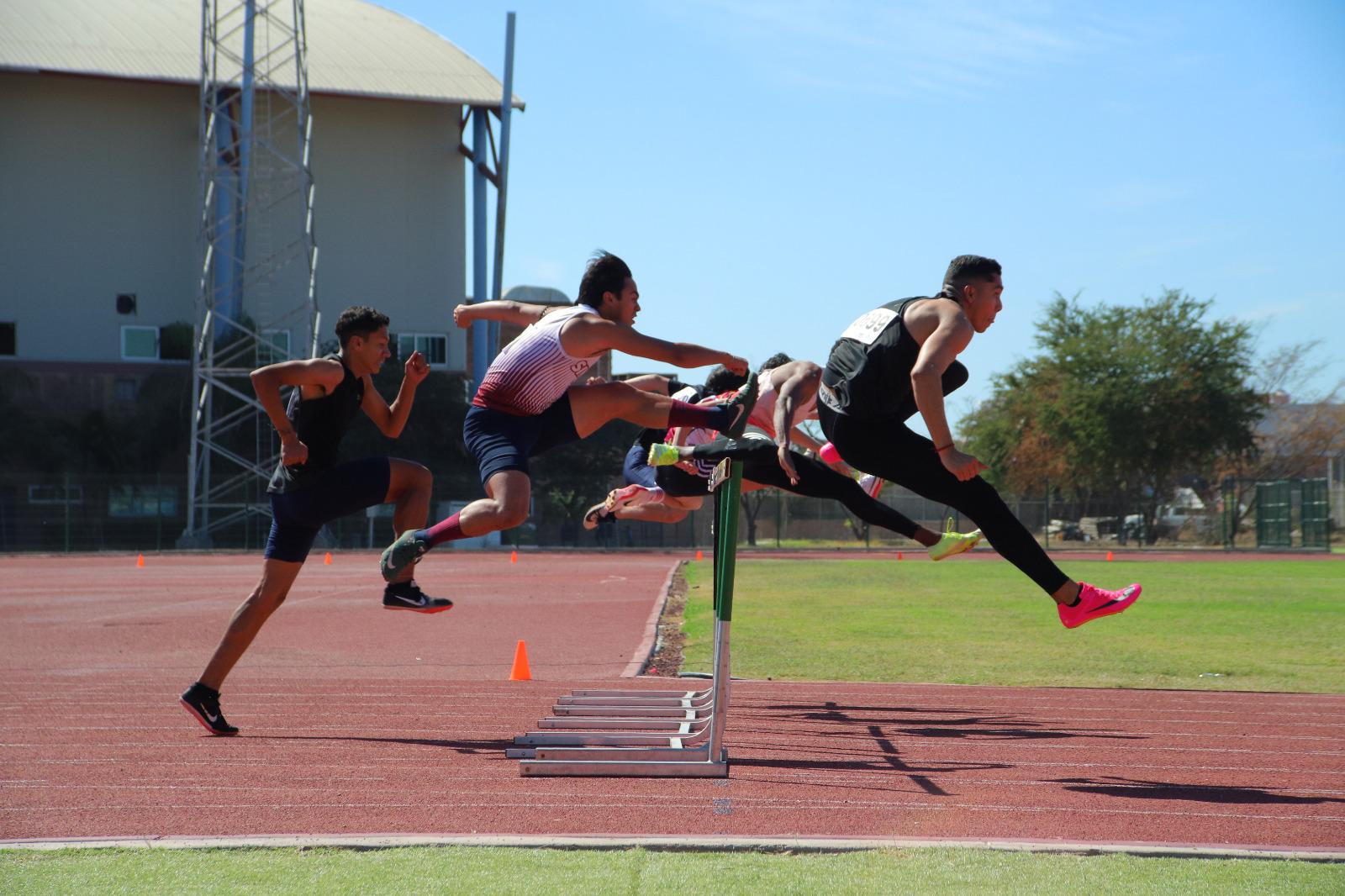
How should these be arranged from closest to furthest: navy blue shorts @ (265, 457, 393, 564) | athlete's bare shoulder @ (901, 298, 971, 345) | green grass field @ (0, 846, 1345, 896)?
green grass field @ (0, 846, 1345, 896) → athlete's bare shoulder @ (901, 298, 971, 345) → navy blue shorts @ (265, 457, 393, 564)

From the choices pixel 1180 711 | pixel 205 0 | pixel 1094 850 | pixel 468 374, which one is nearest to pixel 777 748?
pixel 1094 850

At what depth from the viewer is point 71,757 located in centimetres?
569

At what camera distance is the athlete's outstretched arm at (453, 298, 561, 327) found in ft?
22.2

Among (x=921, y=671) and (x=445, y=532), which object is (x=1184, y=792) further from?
(x=921, y=671)

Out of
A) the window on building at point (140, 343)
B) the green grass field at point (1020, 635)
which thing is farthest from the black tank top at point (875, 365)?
the window on building at point (140, 343)

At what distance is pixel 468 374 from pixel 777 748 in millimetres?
44346

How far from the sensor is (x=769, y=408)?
859 centimetres

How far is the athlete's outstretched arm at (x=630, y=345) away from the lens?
590cm

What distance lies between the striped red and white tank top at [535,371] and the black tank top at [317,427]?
0.82 m

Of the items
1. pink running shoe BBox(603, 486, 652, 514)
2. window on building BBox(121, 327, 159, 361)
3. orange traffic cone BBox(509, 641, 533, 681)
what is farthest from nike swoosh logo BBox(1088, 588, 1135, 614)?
window on building BBox(121, 327, 159, 361)

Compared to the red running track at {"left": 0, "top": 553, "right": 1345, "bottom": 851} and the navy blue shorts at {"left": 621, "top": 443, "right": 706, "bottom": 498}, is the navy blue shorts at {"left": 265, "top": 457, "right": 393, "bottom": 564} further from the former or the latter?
the navy blue shorts at {"left": 621, "top": 443, "right": 706, "bottom": 498}

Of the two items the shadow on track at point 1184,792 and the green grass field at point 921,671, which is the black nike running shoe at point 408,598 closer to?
the green grass field at point 921,671

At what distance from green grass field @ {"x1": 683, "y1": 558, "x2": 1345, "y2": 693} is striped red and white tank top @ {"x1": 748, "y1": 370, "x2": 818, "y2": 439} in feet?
5.91

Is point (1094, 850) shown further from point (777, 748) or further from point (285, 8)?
point (285, 8)
